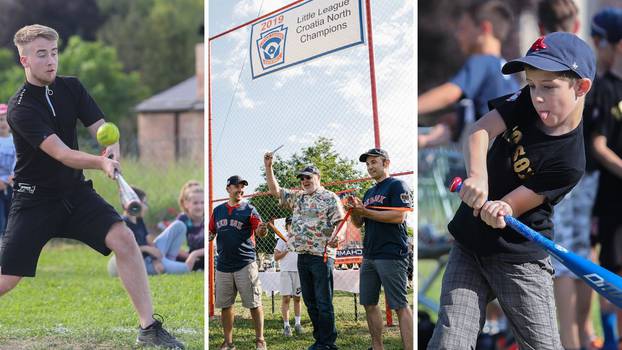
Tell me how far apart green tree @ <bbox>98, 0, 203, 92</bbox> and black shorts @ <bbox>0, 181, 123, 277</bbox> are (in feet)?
100

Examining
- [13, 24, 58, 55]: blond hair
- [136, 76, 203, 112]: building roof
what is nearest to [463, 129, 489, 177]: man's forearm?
[13, 24, 58, 55]: blond hair

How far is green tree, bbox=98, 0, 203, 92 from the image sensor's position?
37.3 meters

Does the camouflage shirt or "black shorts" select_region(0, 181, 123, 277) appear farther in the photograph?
"black shorts" select_region(0, 181, 123, 277)

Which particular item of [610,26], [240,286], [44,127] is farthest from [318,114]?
[610,26]

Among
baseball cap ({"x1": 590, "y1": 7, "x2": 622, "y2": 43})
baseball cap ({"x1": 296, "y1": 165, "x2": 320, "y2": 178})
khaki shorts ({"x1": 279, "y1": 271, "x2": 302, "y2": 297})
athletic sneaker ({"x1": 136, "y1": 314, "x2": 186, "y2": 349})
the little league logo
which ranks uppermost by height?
baseball cap ({"x1": 590, "y1": 7, "x2": 622, "y2": 43})

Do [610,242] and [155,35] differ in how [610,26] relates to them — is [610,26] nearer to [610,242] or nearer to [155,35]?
[610,242]

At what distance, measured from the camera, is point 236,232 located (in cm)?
531

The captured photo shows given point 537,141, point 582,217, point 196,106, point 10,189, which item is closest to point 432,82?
point 196,106

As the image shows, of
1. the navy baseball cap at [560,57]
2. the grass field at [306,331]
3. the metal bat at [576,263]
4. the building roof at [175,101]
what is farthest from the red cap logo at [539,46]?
the building roof at [175,101]

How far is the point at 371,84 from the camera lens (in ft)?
16.5

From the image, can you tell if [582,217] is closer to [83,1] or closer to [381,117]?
[381,117]

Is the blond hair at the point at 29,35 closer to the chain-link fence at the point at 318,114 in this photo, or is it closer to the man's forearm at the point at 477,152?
the chain-link fence at the point at 318,114

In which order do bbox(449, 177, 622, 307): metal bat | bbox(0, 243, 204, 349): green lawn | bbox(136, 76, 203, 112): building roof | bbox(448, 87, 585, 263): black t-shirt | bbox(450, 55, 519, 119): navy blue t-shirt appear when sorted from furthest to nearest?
1. bbox(136, 76, 203, 112): building roof
2. bbox(450, 55, 519, 119): navy blue t-shirt
3. bbox(0, 243, 204, 349): green lawn
4. bbox(448, 87, 585, 263): black t-shirt
5. bbox(449, 177, 622, 307): metal bat

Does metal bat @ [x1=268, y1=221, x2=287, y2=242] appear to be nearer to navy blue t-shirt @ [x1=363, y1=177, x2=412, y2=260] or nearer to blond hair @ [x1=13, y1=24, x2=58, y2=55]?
navy blue t-shirt @ [x1=363, y1=177, x2=412, y2=260]
